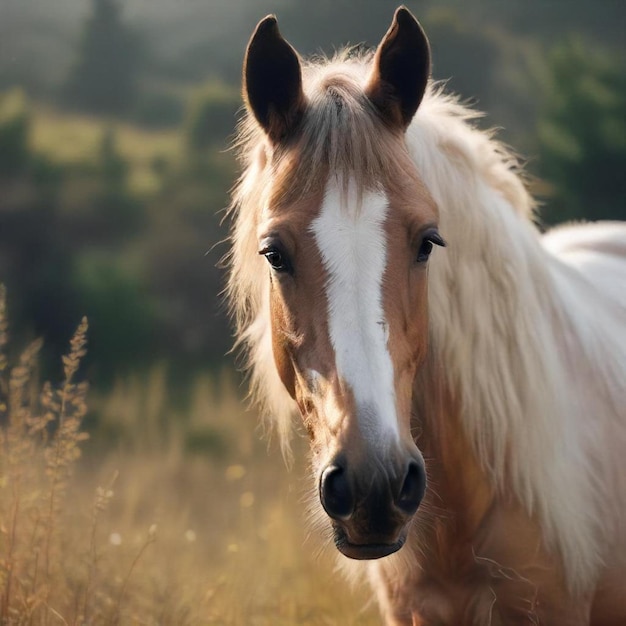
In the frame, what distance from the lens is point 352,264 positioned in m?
1.98

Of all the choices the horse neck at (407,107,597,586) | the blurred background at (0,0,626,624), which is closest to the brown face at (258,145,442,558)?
the horse neck at (407,107,597,586)

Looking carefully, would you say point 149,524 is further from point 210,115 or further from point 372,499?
point 210,115

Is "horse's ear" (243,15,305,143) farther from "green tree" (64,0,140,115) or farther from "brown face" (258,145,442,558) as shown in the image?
"green tree" (64,0,140,115)

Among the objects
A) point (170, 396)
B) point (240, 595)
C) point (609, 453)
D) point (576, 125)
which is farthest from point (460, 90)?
point (609, 453)

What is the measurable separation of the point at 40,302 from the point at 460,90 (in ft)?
26.2

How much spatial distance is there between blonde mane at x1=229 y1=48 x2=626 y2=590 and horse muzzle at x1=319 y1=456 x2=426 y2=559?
0.68 metres

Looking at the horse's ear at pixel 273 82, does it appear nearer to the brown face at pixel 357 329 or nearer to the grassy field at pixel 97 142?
the brown face at pixel 357 329

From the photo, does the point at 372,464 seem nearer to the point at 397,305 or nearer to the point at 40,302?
the point at 397,305

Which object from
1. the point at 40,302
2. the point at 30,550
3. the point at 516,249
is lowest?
the point at 30,550

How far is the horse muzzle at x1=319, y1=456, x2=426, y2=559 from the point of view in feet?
5.85

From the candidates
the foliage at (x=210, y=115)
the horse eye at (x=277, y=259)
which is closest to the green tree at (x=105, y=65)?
the foliage at (x=210, y=115)

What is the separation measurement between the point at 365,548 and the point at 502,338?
3.00 ft

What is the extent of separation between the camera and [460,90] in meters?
14.7

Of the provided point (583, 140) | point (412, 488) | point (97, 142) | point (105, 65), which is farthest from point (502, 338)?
point (105, 65)
